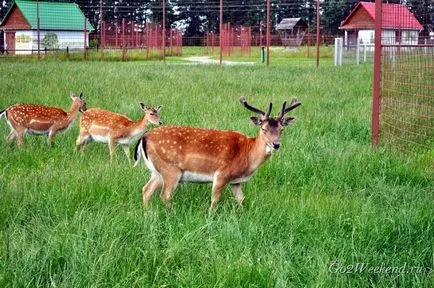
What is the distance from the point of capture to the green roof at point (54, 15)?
1762 inches

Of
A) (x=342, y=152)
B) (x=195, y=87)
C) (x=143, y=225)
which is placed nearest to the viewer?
(x=143, y=225)

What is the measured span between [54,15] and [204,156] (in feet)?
139

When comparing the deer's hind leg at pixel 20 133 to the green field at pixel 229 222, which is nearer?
the green field at pixel 229 222

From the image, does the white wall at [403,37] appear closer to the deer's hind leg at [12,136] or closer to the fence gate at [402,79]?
the fence gate at [402,79]

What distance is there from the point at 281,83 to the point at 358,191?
9.17 meters

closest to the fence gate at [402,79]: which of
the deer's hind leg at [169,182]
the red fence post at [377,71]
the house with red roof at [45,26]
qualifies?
the red fence post at [377,71]

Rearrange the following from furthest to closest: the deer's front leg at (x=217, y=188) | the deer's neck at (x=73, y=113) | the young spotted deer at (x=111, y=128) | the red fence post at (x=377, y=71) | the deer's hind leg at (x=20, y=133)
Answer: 1. the deer's neck at (x=73, y=113)
2. the red fence post at (x=377, y=71)
3. the deer's hind leg at (x=20, y=133)
4. the young spotted deer at (x=111, y=128)
5. the deer's front leg at (x=217, y=188)

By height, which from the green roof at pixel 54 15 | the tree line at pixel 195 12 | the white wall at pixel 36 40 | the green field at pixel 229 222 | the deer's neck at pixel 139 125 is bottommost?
the green field at pixel 229 222

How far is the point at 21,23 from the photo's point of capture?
151 ft

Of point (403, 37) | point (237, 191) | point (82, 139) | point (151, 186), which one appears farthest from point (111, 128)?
point (403, 37)

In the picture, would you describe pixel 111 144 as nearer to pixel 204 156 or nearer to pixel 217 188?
pixel 204 156

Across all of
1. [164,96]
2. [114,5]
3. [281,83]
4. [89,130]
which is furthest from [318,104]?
[114,5]

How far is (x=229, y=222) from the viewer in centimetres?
465

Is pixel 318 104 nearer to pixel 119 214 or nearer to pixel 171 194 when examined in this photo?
pixel 171 194
